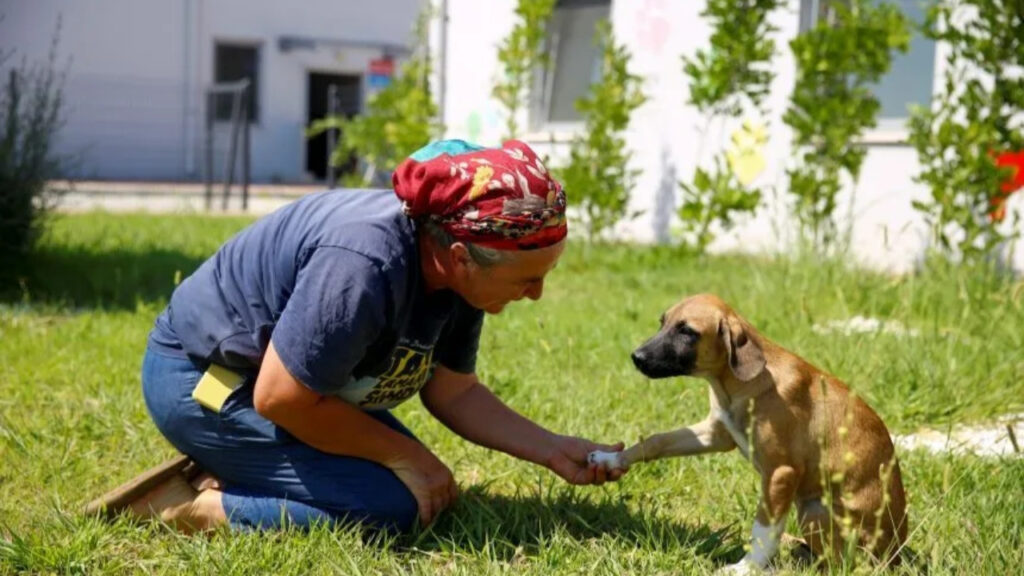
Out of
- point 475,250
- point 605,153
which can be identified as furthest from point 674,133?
point 475,250

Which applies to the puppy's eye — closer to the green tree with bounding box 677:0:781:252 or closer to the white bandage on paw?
the white bandage on paw

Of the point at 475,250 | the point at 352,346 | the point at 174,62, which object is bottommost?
the point at 352,346

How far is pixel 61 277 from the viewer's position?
24.1ft

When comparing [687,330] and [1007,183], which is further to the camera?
[1007,183]

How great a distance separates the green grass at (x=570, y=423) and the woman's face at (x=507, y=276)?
665 mm

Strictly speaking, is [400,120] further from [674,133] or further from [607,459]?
[607,459]

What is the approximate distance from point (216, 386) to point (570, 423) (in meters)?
1.46

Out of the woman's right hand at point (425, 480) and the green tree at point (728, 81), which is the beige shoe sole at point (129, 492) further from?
the green tree at point (728, 81)

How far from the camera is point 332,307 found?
2721mm

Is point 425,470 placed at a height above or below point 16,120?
below

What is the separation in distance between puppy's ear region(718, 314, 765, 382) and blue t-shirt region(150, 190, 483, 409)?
29.7 inches

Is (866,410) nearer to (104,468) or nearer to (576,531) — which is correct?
(576,531)

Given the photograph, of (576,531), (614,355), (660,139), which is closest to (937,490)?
(576,531)

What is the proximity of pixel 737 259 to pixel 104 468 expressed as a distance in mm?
6618
